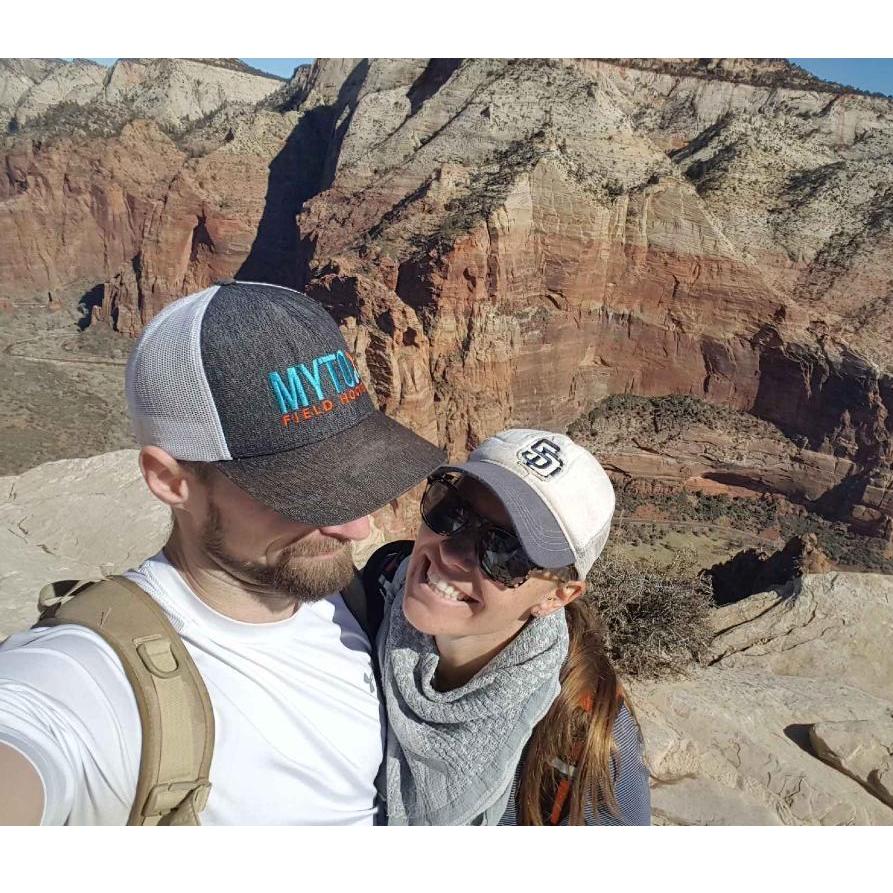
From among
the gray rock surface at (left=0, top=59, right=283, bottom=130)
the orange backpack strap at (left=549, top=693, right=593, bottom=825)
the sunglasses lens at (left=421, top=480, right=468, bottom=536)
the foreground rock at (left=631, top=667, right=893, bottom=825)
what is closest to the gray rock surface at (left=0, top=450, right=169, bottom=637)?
the foreground rock at (left=631, top=667, right=893, bottom=825)

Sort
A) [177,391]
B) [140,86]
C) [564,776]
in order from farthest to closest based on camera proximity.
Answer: [140,86]
[564,776]
[177,391]

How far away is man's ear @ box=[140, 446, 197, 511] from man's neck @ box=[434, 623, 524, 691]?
900 millimetres

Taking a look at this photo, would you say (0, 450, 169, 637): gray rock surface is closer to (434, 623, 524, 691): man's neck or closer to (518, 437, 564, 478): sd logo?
(434, 623, 524, 691): man's neck

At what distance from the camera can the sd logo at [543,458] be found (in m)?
1.92

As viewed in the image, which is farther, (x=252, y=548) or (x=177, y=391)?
(x=252, y=548)

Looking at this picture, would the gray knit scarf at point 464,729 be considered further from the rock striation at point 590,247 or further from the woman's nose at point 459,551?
the rock striation at point 590,247

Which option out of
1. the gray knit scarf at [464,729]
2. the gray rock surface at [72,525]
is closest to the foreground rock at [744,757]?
the gray knit scarf at [464,729]

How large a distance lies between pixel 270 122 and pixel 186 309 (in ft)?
127

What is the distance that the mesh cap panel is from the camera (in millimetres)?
1624

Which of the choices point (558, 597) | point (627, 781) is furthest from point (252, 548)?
point (627, 781)

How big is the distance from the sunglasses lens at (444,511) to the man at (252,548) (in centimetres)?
18

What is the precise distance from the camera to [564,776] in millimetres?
1985

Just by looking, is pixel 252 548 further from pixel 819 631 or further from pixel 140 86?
pixel 140 86

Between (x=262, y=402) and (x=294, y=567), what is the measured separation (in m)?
0.47
